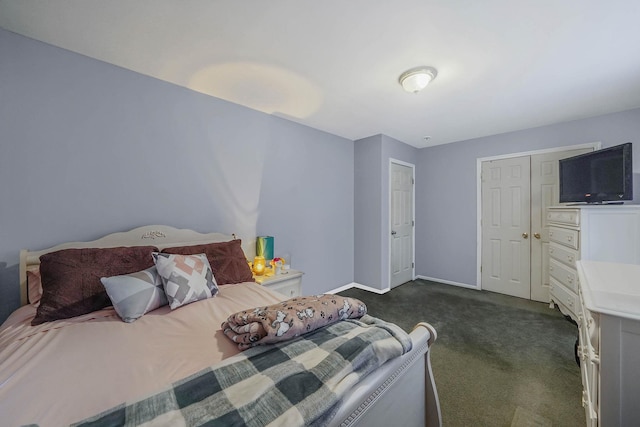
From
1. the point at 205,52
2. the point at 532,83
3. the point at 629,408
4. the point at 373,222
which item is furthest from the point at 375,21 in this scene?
the point at 373,222

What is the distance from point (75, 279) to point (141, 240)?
556 millimetres

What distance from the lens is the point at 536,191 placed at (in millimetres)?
3373

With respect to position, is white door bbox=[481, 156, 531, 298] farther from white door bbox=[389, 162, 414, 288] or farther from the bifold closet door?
white door bbox=[389, 162, 414, 288]

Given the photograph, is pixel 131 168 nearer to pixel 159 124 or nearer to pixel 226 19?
pixel 159 124

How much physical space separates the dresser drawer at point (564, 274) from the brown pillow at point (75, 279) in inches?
153

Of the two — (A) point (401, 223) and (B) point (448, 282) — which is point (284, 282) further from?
(B) point (448, 282)

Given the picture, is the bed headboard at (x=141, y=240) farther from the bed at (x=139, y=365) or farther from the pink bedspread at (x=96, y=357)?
the pink bedspread at (x=96, y=357)

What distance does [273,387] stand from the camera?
76cm

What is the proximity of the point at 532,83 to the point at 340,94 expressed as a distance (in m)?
1.73

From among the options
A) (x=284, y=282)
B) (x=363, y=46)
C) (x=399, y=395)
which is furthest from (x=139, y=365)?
(x=363, y=46)

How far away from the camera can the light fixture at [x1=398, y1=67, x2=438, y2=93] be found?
1982 mm

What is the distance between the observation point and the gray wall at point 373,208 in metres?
3.71

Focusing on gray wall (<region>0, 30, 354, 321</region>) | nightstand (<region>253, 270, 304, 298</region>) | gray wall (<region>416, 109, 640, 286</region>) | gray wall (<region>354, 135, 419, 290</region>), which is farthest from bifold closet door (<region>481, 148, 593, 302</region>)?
nightstand (<region>253, 270, 304, 298</region>)

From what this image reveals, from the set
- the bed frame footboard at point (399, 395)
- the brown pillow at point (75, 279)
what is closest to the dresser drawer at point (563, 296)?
the bed frame footboard at point (399, 395)
